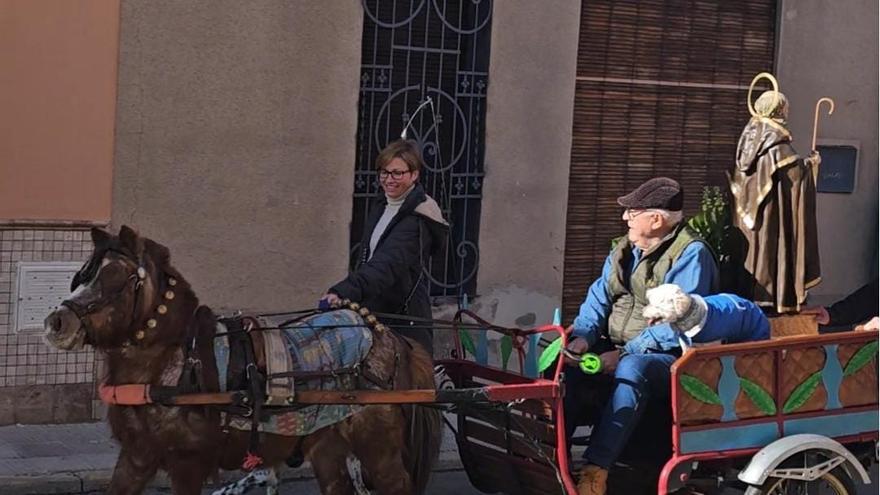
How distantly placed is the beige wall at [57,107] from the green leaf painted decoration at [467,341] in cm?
307

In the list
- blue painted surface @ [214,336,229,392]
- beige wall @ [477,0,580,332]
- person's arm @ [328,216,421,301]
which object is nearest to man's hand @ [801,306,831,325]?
person's arm @ [328,216,421,301]

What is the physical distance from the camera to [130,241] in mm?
5023

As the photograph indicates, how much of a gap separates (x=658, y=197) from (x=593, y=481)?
49.4 inches

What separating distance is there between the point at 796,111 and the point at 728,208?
13.8ft

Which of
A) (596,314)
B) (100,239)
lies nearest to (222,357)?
(100,239)

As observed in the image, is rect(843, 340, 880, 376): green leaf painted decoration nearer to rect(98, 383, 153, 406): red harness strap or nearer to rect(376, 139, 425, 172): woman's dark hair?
rect(376, 139, 425, 172): woman's dark hair

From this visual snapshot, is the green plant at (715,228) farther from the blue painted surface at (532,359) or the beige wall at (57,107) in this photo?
the beige wall at (57,107)

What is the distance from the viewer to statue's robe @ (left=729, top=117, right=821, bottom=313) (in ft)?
22.4

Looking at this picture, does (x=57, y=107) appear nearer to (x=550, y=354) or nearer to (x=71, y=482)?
(x=71, y=482)

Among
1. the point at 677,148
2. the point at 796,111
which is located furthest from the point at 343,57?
the point at 796,111

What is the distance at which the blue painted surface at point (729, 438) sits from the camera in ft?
18.8

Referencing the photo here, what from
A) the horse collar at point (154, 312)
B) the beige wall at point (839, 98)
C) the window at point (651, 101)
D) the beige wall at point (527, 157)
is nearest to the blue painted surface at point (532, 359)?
the horse collar at point (154, 312)

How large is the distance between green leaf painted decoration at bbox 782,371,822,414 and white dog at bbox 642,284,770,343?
10.3 inches

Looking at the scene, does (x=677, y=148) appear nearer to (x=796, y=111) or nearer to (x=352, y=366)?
(x=796, y=111)
